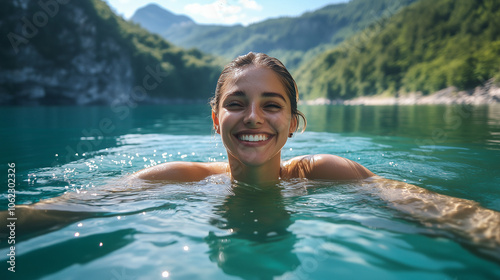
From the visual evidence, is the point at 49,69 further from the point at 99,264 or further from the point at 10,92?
the point at 99,264

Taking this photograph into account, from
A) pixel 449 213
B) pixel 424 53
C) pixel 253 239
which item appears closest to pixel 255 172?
pixel 253 239

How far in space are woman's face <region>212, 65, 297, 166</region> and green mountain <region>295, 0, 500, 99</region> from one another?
70.7 m

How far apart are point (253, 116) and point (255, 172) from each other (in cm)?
86

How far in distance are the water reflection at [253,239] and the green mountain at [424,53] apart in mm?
71072

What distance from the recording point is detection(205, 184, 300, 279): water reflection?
186cm

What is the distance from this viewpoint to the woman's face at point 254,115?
2906 millimetres

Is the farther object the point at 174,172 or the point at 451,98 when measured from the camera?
the point at 451,98

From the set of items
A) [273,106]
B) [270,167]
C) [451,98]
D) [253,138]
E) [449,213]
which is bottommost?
[449,213]

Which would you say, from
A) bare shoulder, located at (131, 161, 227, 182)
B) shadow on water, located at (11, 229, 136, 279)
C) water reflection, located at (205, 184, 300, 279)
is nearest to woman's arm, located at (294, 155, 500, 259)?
water reflection, located at (205, 184, 300, 279)

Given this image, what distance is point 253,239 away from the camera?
2.22 m

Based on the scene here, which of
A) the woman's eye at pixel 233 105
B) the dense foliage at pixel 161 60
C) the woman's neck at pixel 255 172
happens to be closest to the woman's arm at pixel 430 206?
the woman's neck at pixel 255 172

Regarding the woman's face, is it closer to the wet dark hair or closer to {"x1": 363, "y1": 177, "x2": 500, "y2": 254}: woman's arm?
the wet dark hair

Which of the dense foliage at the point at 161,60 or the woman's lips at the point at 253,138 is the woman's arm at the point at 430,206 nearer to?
the woman's lips at the point at 253,138

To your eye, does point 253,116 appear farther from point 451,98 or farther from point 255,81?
point 451,98
